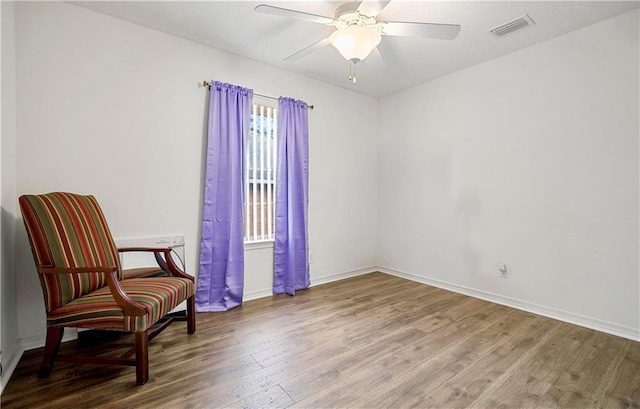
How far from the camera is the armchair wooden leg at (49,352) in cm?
176

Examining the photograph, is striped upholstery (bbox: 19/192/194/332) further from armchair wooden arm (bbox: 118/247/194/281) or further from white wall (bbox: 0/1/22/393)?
white wall (bbox: 0/1/22/393)

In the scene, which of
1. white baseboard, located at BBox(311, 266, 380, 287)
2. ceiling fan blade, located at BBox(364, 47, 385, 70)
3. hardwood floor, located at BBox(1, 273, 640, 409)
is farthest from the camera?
white baseboard, located at BBox(311, 266, 380, 287)

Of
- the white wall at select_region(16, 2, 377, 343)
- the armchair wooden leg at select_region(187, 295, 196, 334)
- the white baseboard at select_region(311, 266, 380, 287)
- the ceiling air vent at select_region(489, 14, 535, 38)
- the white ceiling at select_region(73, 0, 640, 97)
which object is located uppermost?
the white ceiling at select_region(73, 0, 640, 97)

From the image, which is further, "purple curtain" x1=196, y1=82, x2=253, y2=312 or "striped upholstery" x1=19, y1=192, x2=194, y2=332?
"purple curtain" x1=196, y1=82, x2=253, y2=312

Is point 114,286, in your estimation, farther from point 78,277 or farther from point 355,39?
point 355,39

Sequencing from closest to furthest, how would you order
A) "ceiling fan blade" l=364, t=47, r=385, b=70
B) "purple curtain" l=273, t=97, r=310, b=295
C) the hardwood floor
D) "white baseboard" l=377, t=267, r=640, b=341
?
the hardwood floor, "white baseboard" l=377, t=267, r=640, b=341, "ceiling fan blade" l=364, t=47, r=385, b=70, "purple curtain" l=273, t=97, r=310, b=295

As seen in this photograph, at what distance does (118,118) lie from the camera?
97.3 inches

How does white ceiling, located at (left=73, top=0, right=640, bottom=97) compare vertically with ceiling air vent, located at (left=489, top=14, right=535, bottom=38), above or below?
above

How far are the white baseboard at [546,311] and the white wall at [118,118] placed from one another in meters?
2.08

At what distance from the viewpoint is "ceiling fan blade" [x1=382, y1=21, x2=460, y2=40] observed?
195 centimetres

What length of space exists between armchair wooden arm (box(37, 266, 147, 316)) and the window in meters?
1.55

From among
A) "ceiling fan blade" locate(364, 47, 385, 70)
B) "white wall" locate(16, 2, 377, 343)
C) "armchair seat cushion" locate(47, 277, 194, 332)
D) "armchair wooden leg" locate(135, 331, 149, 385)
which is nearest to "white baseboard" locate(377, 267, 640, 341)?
"white wall" locate(16, 2, 377, 343)

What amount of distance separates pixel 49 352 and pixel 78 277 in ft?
1.43

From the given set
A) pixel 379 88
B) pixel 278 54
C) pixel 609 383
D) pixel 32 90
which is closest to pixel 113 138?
pixel 32 90
